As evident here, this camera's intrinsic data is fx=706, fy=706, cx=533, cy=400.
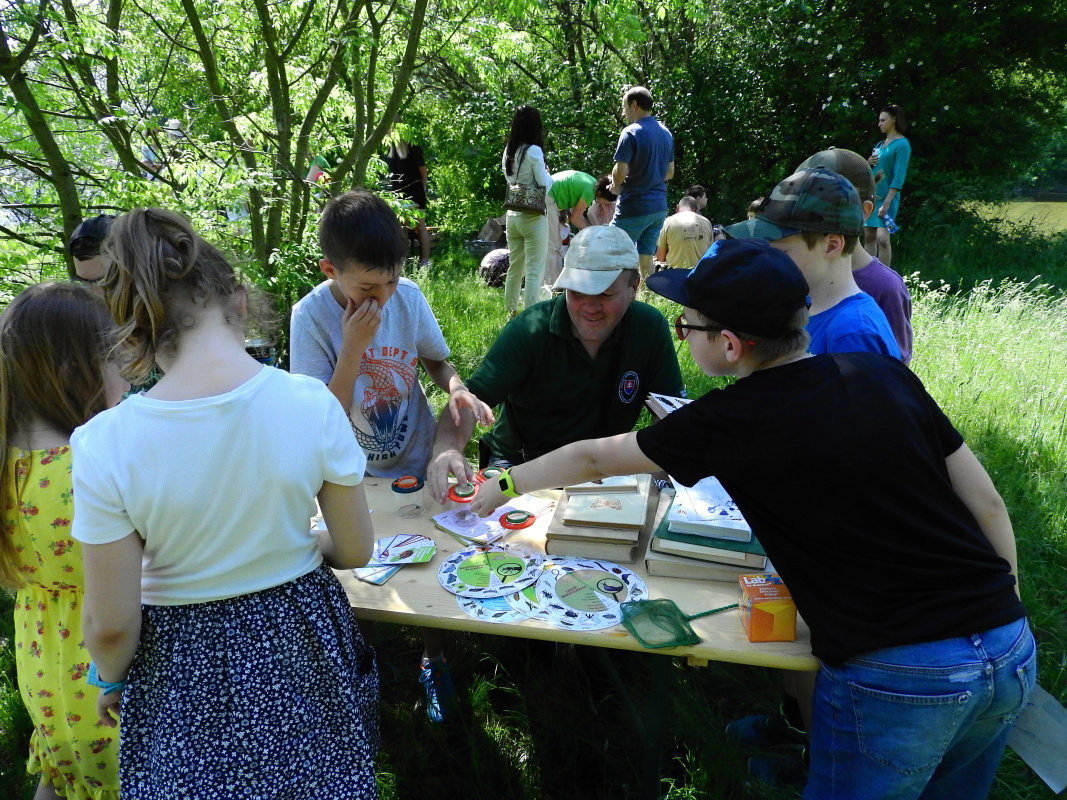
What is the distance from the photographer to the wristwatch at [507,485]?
182 cm

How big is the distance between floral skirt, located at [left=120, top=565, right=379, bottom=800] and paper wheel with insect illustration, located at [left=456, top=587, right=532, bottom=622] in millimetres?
333

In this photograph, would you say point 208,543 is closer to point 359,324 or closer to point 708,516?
point 359,324

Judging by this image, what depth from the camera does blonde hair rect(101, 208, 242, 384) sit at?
46.5 inches

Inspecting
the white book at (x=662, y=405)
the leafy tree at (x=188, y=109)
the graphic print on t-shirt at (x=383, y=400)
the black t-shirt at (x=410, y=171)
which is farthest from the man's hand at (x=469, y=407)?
the black t-shirt at (x=410, y=171)

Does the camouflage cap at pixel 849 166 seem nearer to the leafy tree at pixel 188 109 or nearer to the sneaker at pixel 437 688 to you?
the sneaker at pixel 437 688

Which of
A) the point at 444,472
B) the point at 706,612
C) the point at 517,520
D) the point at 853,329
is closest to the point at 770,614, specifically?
the point at 706,612

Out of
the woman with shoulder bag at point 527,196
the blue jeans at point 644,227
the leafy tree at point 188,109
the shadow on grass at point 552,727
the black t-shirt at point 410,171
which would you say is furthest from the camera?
the black t-shirt at point 410,171

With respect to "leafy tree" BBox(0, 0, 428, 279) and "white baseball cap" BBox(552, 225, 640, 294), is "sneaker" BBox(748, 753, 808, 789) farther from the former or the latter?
"leafy tree" BBox(0, 0, 428, 279)

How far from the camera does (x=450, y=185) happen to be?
1350cm

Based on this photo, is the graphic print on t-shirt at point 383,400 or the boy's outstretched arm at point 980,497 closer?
the boy's outstretched arm at point 980,497

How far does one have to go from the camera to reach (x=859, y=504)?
133cm

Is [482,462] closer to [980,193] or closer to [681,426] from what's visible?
[681,426]

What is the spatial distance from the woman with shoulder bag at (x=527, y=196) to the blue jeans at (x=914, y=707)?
4948 millimetres

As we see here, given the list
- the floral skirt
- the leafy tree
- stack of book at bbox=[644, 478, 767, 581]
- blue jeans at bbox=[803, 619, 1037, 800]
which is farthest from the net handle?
the leafy tree
